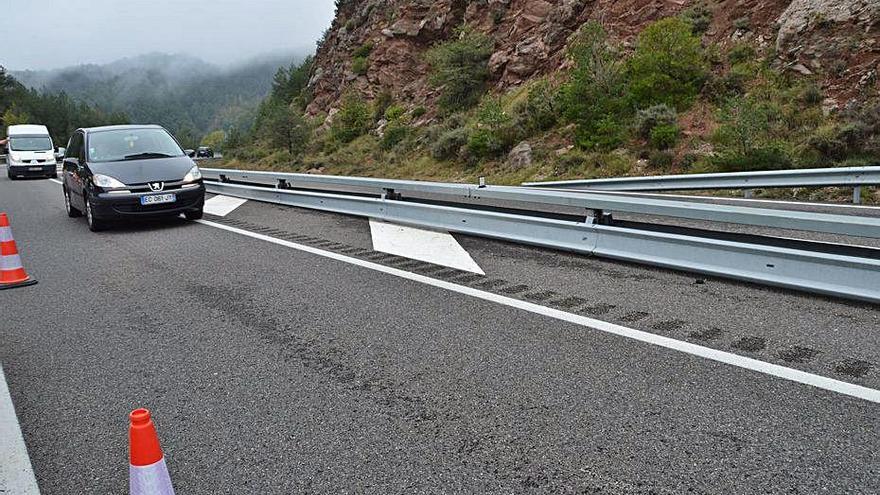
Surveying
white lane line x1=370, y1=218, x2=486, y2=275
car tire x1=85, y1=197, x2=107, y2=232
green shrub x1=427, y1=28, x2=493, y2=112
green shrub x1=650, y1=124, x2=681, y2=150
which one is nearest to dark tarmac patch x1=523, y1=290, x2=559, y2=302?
white lane line x1=370, y1=218, x2=486, y2=275

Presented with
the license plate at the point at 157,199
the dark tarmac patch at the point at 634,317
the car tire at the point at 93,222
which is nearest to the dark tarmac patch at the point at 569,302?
the dark tarmac patch at the point at 634,317

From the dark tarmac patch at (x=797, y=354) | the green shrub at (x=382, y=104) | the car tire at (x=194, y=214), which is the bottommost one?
the dark tarmac patch at (x=797, y=354)

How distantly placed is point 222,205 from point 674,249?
9940mm

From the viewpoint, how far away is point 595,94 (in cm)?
2198

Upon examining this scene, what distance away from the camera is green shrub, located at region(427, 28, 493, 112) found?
32.5 m

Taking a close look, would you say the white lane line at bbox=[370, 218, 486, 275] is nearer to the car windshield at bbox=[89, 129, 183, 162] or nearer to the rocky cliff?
the car windshield at bbox=[89, 129, 183, 162]

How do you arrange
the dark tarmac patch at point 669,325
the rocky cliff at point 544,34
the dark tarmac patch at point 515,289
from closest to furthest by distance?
the dark tarmac patch at point 669,325
the dark tarmac patch at point 515,289
the rocky cliff at point 544,34

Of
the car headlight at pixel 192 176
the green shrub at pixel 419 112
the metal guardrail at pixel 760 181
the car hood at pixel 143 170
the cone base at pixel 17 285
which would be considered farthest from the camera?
the green shrub at pixel 419 112

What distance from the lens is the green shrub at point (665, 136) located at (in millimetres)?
18219

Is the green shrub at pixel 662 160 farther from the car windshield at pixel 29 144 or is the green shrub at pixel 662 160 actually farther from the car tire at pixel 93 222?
the car windshield at pixel 29 144

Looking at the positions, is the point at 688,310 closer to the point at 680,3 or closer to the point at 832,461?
the point at 832,461

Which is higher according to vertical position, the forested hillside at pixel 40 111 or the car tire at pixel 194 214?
the forested hillside at pixel 40 111

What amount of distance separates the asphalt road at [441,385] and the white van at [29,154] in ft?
86.3

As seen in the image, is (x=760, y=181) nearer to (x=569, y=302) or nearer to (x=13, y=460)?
(x=569, y=302)
